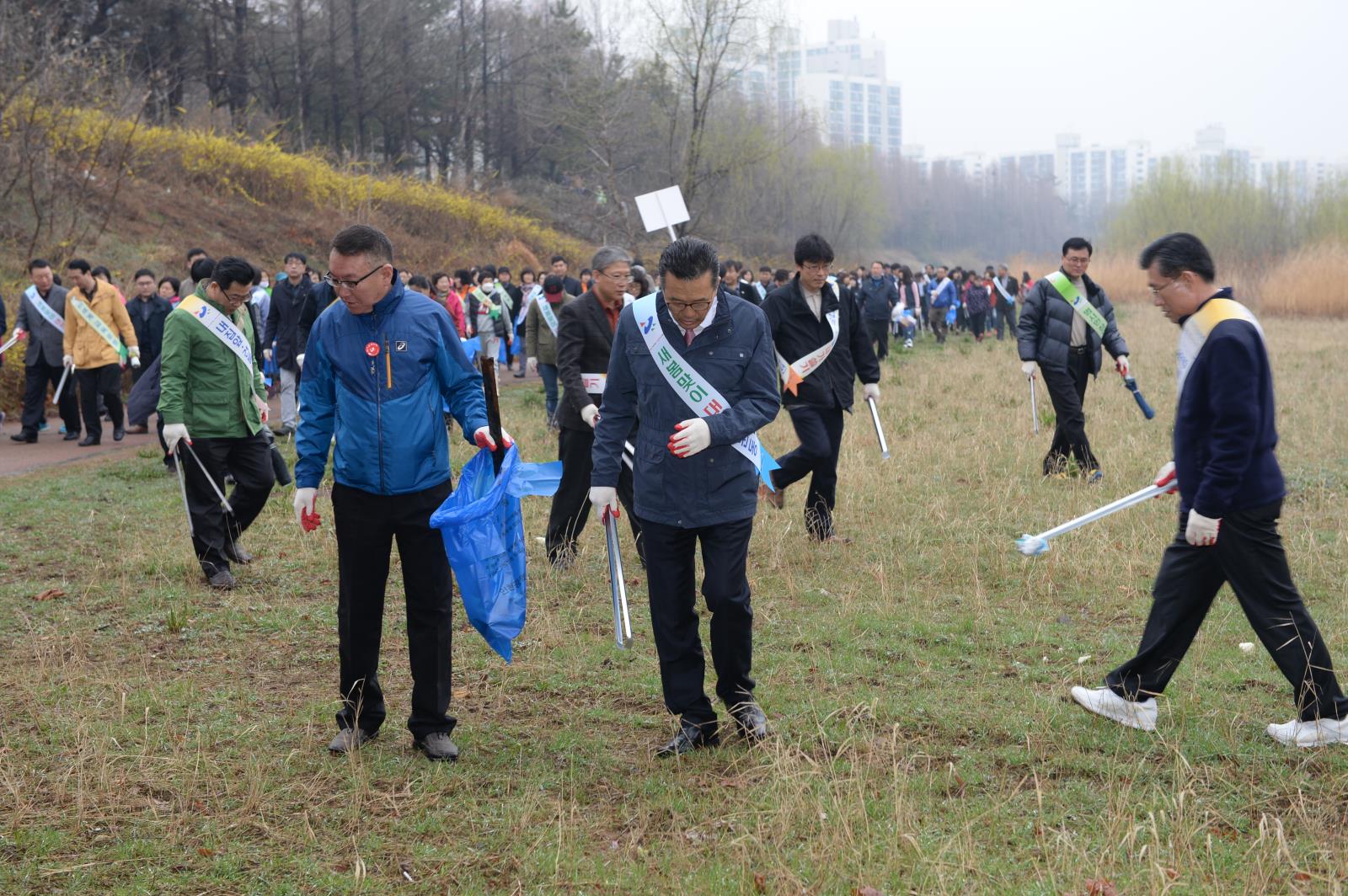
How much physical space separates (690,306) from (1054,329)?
635cm

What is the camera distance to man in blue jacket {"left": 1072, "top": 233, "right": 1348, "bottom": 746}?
4645 millimetres

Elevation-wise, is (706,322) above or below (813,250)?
below

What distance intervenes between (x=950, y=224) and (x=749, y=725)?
4239 inches

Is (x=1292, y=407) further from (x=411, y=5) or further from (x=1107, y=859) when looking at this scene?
(x=411, y=5)

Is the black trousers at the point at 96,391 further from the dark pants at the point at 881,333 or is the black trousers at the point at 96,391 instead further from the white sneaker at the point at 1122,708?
the dark pants at the point at 881,333

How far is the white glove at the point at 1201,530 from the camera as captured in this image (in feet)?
15.3

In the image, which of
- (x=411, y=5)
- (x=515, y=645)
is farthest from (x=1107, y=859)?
(x=411, y=5)

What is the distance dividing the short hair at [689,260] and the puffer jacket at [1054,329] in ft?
20.4

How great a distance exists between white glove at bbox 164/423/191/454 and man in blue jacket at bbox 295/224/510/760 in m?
2.67

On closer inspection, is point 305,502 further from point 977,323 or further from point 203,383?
point 977,323

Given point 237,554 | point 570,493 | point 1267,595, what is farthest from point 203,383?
point 1267,595

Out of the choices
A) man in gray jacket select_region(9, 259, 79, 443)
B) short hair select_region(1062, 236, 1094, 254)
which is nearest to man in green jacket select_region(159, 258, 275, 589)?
short hair select_region(1062, 236, 1094, 254)

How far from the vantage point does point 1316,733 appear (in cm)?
482

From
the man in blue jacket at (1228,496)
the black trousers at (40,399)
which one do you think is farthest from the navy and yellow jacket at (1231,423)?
the black trousers at (40,399)
